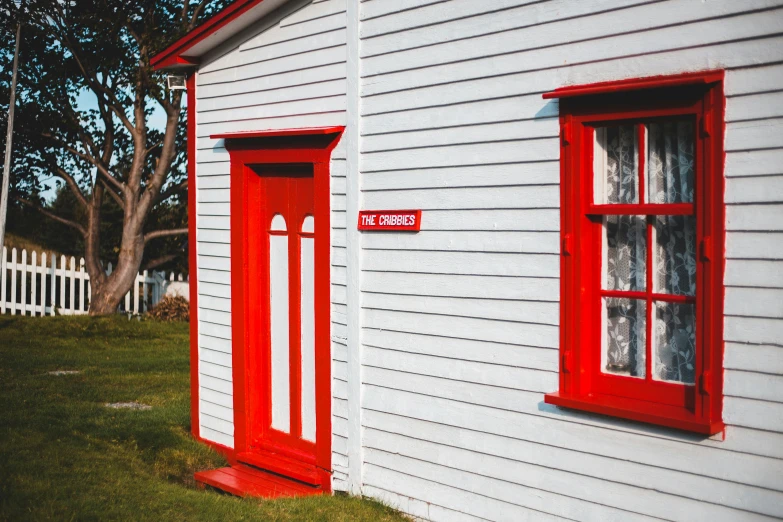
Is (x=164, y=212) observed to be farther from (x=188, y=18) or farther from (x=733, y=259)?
(x=733, y=259)

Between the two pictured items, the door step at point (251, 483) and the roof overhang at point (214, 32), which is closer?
the door step at point (251, 483)

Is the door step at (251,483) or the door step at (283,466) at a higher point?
the door step at (283,466)

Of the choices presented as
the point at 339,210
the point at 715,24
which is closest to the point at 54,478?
the point at 339,210

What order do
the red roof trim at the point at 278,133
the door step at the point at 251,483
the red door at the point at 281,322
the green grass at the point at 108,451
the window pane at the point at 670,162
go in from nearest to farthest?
the window pane at the point at 670,162 → the green grass at the point at 108,451 → the red roof trim at the point at 278,133 → the door step at the point at 251,483 → the red door at the point at 281,322

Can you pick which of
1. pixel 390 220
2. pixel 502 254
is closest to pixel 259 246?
pixel 390 220

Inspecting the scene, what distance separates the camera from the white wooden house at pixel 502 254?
4.82 meters

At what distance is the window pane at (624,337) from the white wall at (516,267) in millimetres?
325

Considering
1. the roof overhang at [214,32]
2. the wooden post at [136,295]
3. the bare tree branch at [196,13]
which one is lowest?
the wooden post at [136,295]

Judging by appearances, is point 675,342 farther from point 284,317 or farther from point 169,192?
point 169,192

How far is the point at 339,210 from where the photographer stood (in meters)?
7.35

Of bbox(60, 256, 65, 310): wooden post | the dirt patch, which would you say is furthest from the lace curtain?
bbox(60, 256, 65, 310): wooden post

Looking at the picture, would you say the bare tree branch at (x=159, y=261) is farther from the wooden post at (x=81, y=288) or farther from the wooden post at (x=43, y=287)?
the wooden post at (x=43, y=287)

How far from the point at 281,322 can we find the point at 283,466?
1.25 metres

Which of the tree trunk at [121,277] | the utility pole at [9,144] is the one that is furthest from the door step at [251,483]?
the tree trunk at [121,277]
